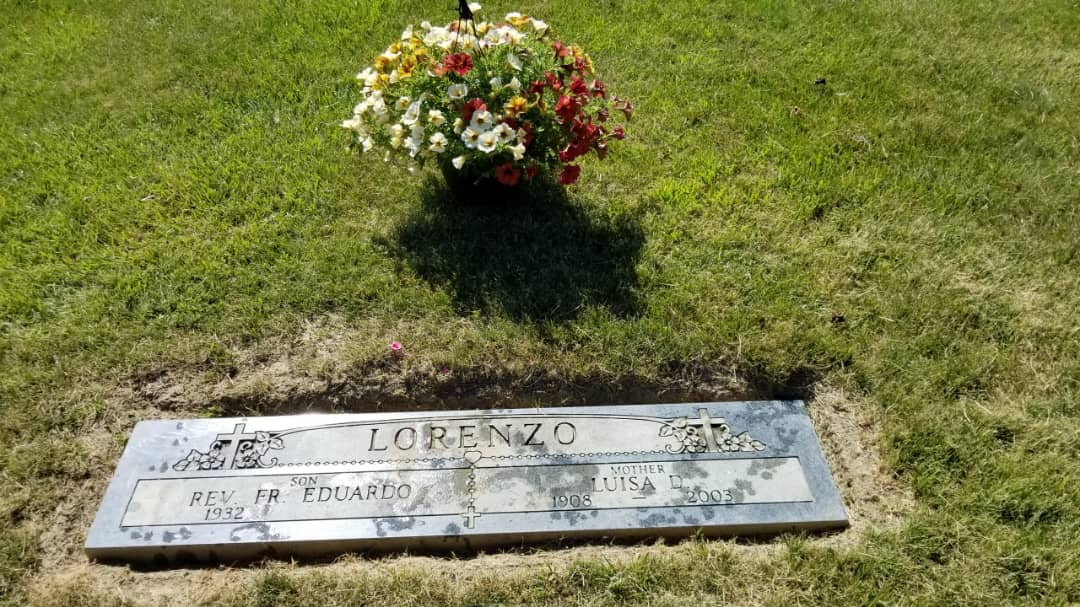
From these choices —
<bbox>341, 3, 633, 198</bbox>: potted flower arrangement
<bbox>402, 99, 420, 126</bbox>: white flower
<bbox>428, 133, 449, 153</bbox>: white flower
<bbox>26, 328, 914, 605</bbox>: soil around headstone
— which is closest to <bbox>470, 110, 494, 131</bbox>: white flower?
<bbox>341, 3, 633, 198</bbox>: potted flower arrangement

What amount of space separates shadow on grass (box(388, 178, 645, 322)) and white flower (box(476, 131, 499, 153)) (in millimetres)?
531

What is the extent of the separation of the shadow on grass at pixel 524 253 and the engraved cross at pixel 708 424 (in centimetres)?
58

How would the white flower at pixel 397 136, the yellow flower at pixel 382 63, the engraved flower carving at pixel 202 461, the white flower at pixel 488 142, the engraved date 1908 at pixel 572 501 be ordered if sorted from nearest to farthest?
the engraved date 1908 at pixel 572 501 → the engraved flower carving at pixel 202 461 → the white flower at pixel 488 142 → the white flower at pixel 397 136 → the yellow flower at pixel 382 63

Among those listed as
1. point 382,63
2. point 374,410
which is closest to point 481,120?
point 382,63

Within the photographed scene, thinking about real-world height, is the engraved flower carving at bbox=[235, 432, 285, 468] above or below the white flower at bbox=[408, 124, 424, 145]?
below

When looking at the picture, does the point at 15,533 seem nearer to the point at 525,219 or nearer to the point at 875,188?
the point at 525,219

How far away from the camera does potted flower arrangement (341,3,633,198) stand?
2.96 m

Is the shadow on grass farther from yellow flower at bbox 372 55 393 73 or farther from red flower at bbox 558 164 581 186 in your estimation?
yellow flower at bbox 372 55 393 73

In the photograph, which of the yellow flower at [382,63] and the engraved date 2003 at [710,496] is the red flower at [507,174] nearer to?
the yellow flower at [382,63]

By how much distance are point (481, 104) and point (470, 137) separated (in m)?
0.15

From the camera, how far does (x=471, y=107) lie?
9.68 ft

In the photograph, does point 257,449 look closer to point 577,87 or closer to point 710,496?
point 710,496

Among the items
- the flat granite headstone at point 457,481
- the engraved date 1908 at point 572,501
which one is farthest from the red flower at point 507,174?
the engraved date 1908 at point 572,501

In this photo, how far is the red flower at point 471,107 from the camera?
2.93 metres
